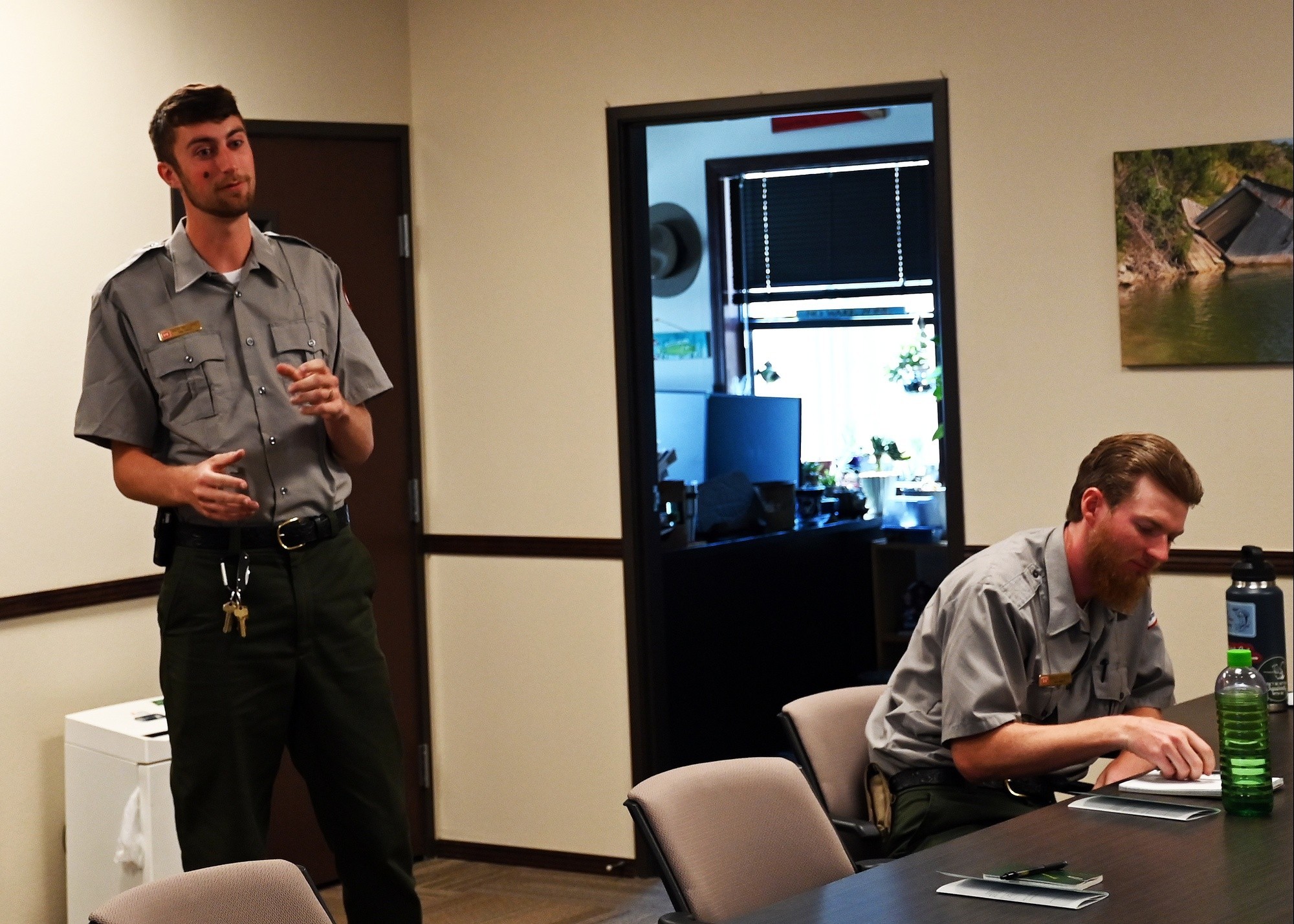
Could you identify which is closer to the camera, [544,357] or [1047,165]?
[1047,165]

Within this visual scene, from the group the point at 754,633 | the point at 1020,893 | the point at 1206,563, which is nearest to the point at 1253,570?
the point at 1206,563

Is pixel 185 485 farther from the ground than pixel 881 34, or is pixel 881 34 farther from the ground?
pixel 881 34

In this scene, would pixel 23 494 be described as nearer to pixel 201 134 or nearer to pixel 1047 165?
pixel 201 134

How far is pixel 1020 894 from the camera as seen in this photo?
1.94 meters

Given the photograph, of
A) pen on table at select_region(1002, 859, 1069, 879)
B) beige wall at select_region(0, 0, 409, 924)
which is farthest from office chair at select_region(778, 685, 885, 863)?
beige wall at select_region(0, 0, 409, 924)

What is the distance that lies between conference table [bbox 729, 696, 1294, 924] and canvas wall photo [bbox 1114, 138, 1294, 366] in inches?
75.7

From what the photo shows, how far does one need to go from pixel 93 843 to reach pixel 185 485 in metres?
1.51

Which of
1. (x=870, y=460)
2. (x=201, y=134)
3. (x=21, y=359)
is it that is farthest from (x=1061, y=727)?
(x=870, y=460)

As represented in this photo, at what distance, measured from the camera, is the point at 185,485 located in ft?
9.50

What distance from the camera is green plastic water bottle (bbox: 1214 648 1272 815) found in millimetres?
2260

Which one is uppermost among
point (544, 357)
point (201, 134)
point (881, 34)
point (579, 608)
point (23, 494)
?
point (881, 34)

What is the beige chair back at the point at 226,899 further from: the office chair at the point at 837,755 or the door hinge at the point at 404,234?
the door hinge at the point at 404,234

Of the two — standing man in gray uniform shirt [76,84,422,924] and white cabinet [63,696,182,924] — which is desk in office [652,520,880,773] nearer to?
white cabinet [63,696,182,924]

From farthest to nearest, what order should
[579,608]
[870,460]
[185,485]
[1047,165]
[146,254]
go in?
[870,460]
[579,608]
[1047,165]
[146,254]
[185,485]
